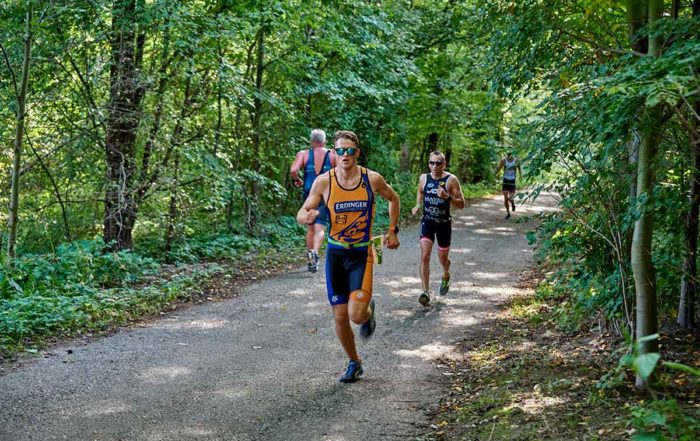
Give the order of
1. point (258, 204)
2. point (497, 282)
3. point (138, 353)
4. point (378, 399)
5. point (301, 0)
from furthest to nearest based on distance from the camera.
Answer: point (258, 204) → point (301, 0) → point (497, 282) → point (138, 353) → point (378, 399)

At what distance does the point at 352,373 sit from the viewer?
22.0ft

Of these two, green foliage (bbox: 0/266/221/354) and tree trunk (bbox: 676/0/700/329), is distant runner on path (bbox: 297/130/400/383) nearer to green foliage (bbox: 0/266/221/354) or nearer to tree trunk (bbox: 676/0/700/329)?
tree trunk (bbox: 676/0/700/329)

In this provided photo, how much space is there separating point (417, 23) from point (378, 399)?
16690mm

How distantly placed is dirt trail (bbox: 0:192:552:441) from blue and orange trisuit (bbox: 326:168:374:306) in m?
0.91

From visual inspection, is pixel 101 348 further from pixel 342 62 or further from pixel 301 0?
pixel 342 62

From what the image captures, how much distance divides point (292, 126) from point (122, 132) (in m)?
6.22

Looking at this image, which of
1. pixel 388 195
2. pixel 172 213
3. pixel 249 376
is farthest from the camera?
pixel 172 213

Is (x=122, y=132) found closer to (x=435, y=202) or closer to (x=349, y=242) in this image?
(x=435, y=202)

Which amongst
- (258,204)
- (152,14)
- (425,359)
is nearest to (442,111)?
(258,204)

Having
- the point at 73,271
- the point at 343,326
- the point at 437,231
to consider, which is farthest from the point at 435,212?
the point at 73,271

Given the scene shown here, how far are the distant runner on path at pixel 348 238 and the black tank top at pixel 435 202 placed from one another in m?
3.51

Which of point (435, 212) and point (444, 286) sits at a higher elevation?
point (435, 212)

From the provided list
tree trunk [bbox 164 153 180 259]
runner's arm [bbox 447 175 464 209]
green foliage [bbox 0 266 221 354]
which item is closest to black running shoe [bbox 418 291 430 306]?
runner's arm [bbox 447 175 464 209]

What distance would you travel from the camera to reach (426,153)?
99.7 ft
